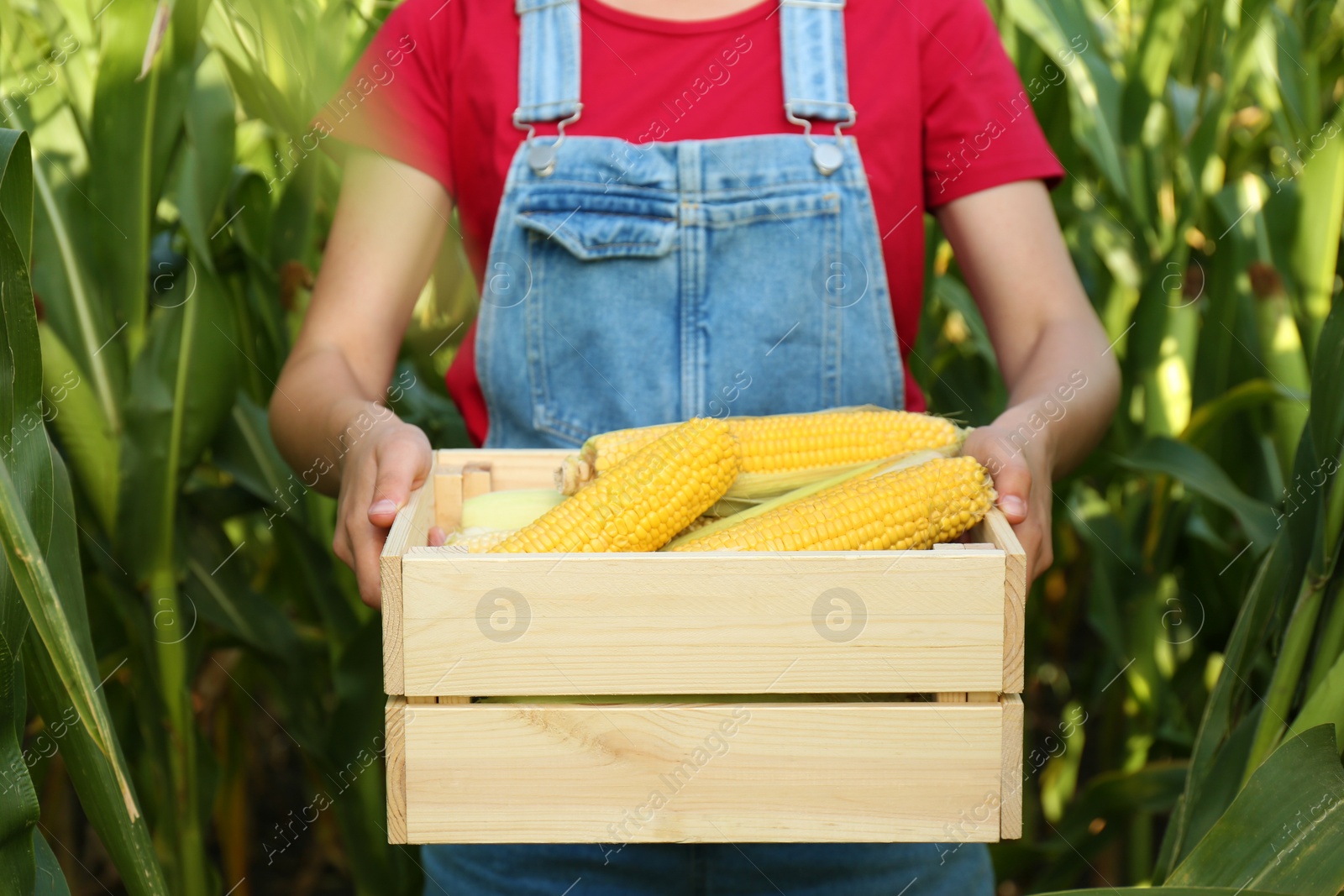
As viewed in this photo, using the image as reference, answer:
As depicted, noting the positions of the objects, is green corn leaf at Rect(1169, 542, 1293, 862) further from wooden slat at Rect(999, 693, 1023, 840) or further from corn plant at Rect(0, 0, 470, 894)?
corn plant at Rect(0, 0, 470, 894)

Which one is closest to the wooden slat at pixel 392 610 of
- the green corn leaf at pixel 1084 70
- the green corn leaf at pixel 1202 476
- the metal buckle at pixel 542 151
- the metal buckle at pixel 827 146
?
the metal buckle at pixel 542 151

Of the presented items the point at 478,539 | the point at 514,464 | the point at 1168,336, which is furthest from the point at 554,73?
the point at 1168,336

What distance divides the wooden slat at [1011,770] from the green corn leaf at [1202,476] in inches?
31.8

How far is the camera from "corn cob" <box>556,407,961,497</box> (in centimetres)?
92

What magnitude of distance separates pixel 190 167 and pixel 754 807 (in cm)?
107

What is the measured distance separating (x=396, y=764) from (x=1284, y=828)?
0.58 meters

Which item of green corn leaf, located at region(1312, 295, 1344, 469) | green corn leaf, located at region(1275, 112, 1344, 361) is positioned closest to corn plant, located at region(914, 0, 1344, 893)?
green corn leaf, located at region(1275, 112, 1344, 361)

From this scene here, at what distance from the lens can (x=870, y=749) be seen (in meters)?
0.73

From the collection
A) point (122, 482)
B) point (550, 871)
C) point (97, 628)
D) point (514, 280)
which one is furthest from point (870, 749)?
point (97, 628)

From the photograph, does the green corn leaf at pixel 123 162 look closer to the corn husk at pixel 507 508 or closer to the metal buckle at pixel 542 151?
the metal buckle at pixel 542 151

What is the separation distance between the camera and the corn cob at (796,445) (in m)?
0.92

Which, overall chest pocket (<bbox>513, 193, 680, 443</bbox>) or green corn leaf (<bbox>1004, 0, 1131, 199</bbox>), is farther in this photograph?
green corn leaf (<bbox>1004, 0, 1131, 199</bbox>)

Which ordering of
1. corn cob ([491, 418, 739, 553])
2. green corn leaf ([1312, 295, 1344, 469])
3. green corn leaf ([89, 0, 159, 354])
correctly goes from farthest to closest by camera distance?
1. green corn leaf ([89, 0, 159, 354])
2. green corn leaf ([1312, 295, 1344, 469])
3. corn cob ([491, 418, 739, 553])

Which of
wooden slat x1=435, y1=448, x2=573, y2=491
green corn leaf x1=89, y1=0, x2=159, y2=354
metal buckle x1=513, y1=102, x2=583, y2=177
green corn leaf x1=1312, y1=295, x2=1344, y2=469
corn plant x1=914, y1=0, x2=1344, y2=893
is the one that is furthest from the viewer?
corn plant x1=914, y1=0, x2=1344, y2=893
